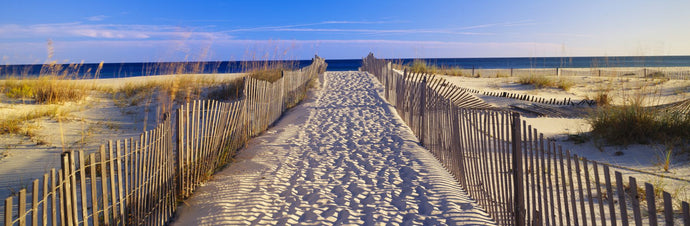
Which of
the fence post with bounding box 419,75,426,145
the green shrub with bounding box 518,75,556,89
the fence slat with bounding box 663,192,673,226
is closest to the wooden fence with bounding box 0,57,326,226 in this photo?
the fence slat with bounding box 663,192,673,226

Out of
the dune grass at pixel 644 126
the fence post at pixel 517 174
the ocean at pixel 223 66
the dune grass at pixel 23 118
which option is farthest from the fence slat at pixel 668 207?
the dune grass at pixel 23 118

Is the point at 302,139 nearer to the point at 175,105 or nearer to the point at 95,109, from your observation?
the point at 175,105

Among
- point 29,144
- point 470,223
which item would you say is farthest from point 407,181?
point 29,144

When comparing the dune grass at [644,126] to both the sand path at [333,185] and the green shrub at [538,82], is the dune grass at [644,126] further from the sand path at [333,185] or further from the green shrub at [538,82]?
the green shrub at [538,82]

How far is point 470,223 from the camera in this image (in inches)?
159

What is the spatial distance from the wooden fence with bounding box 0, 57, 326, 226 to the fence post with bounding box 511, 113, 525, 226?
9.15 feet

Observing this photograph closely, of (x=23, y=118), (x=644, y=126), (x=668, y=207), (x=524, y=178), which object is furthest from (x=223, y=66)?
(x=668, y=207)

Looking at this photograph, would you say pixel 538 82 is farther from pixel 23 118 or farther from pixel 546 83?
pixel 23 118

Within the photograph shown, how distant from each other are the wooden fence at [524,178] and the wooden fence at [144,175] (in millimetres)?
2748

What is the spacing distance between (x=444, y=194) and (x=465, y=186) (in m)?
0.36

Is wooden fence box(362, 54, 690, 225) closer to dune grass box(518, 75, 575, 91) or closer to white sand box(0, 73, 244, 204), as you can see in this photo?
white sand box(0, 73, 244, 204)

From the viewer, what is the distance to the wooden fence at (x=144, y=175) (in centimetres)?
249

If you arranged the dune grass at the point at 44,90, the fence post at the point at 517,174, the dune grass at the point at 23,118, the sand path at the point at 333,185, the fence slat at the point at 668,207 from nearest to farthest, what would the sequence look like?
the fence slat at the point at 668,207 < the fence post at the point at 517,174 < the sand path at the point at 333,185 < the dune grass at the point at 23,118 < the dune grass at the point at 44,90

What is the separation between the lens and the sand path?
4254 mm
